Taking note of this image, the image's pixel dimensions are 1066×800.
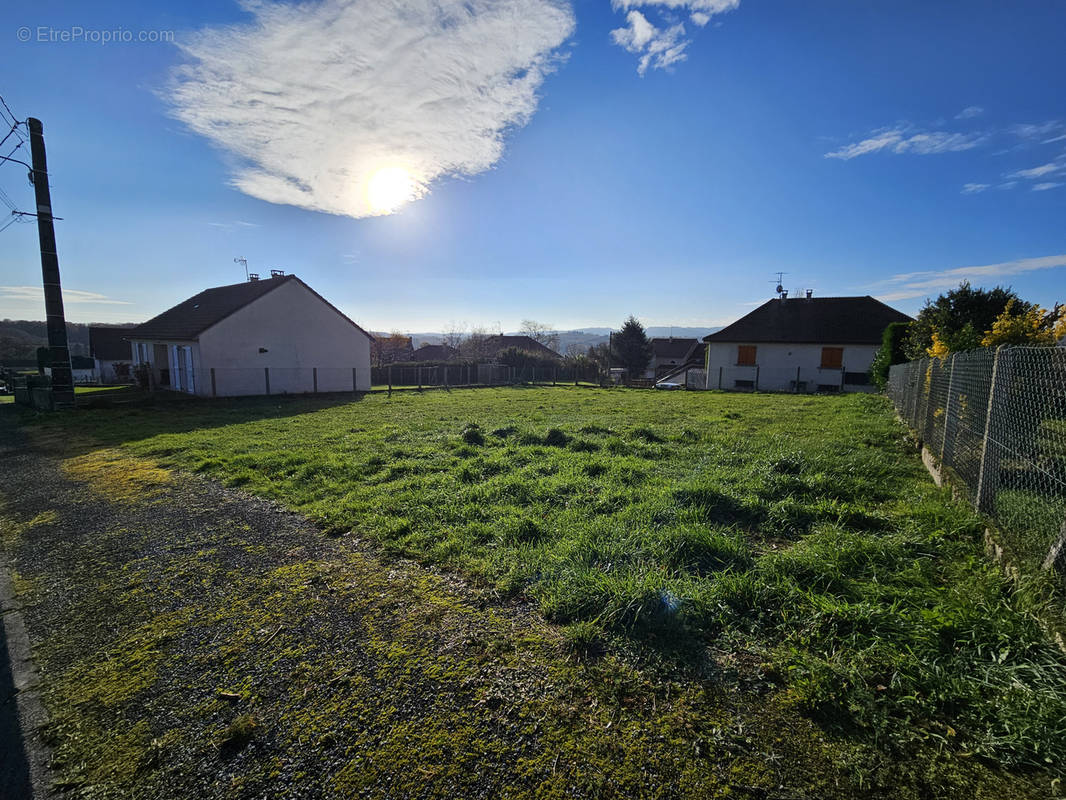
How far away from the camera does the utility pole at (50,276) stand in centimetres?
1370

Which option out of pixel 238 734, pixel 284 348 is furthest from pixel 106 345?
pixel 238 734

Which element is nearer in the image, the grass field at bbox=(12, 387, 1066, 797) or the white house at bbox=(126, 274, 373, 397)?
the grass field at bbox=(12, 387, 1066, 797)

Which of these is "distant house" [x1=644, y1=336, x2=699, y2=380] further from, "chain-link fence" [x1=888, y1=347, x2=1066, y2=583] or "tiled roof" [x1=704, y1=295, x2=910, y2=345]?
"chain-link fence" [x1=888, y1=347, x2=1066, y2=583]

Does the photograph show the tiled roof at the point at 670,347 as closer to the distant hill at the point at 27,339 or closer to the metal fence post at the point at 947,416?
the metal fence post at the point at 947,416

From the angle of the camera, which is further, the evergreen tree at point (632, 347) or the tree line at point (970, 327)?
the evergreen tree at point (632, 347)

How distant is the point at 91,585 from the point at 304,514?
5.71 ft

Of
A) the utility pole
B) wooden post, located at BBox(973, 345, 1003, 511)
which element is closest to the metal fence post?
wooden post, located at BBox(973, 345, 1003, 511)

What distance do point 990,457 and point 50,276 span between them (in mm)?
22035

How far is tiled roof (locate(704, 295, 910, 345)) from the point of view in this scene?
2553 centimetres

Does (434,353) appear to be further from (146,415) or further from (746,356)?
(146,415)

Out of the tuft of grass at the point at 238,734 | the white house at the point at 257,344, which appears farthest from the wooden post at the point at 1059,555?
the white house at the point at 257,344

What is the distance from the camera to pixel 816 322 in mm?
26875

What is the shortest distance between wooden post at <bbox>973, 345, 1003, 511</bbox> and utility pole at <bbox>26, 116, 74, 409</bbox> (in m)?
20.9

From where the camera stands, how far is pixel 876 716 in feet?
6.61
